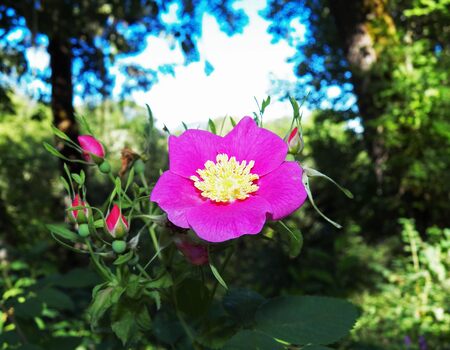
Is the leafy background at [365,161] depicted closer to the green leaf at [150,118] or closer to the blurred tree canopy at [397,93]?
the blurred tree canopy at [397,93]

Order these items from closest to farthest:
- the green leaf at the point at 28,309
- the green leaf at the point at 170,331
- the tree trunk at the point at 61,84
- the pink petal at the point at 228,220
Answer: the pink petal at the point at 228,220, the green leaf at the point at 170,331, the green leaf at the point at 28,309, the tree trunk at the point at 61,84

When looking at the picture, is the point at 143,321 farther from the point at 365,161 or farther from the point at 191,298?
the point at 365,161

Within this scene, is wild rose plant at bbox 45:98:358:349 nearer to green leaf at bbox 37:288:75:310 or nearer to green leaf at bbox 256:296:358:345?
green leaf at bbox 256:296:358:345

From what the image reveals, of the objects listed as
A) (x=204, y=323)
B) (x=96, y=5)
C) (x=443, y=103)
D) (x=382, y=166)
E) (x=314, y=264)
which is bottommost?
(x=314, y=264)

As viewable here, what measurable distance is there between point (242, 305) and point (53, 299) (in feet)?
1.79

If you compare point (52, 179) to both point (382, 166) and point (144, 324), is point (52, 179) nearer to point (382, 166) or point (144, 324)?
point (382, 166)

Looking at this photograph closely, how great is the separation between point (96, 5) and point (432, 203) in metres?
3.70

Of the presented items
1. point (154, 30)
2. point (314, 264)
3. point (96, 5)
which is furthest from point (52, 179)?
point (314, 264)

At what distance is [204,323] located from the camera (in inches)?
22.0

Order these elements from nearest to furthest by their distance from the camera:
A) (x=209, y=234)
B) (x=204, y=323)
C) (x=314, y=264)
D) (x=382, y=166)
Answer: (x=209, y=234), (x=204, y=323), (x=382, y=166), (x=314, y=264)

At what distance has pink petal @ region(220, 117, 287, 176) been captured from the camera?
1.55 ft

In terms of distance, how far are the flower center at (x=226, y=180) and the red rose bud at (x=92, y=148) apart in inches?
5.3

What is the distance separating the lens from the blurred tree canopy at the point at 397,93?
3461mm

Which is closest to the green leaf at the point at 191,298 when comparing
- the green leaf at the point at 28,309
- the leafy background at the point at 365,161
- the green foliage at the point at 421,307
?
the green leaf at the point at 28,309
